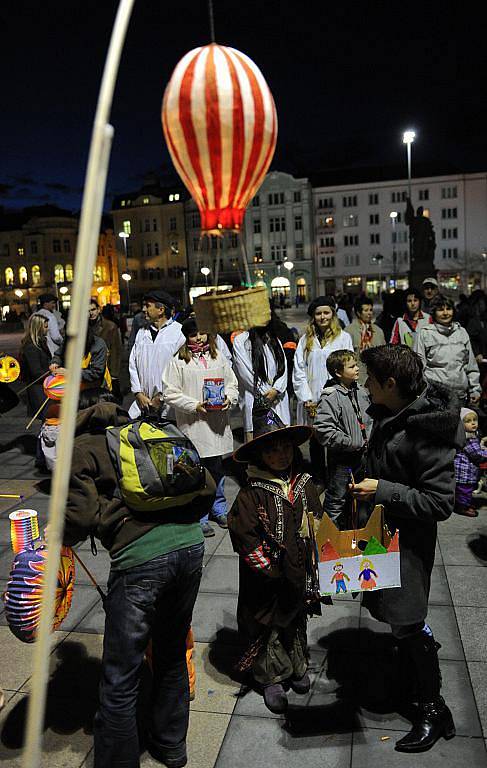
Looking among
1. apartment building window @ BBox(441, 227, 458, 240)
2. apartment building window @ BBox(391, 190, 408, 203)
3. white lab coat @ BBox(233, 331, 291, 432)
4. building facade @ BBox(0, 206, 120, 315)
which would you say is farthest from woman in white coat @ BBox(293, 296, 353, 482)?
building facade @ BBox(0, 206, 120, 315)

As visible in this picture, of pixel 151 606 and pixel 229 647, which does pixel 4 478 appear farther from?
pixel 151 606

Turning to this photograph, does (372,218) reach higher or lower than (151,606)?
higher

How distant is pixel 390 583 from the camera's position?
2.96 meters

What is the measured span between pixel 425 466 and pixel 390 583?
0.57 meters

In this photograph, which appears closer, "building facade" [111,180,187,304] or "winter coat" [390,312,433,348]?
"winter coat" [390,312,433,348]

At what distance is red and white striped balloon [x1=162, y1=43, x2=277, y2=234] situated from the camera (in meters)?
3.15

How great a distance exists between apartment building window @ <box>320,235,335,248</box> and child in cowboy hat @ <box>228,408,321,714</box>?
72.7m

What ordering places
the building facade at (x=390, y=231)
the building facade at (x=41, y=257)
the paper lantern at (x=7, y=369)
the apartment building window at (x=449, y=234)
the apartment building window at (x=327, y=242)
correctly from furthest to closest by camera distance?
the building facade at (x=41, y=257)
the apartment building window at (x=327, y=242)
the apartment building window at (x=449, y=234)
the building facade at (x=390, y=231)
the paper lantern at (x=7, y=369)

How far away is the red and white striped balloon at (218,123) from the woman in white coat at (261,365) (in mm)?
2937

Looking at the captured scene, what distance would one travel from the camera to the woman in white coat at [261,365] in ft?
20.7

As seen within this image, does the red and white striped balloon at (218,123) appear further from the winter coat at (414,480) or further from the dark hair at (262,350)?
the dark hair at (262,350)

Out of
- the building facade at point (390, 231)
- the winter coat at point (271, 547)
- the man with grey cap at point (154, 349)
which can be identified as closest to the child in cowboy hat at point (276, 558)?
the winter coat at point (271, 547)

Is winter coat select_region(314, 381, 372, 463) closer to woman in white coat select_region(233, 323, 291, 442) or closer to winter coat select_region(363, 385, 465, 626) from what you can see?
woman in white coat select_region(233, 323, 291, 442)

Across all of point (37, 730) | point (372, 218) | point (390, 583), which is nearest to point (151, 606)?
point (390, 583)
